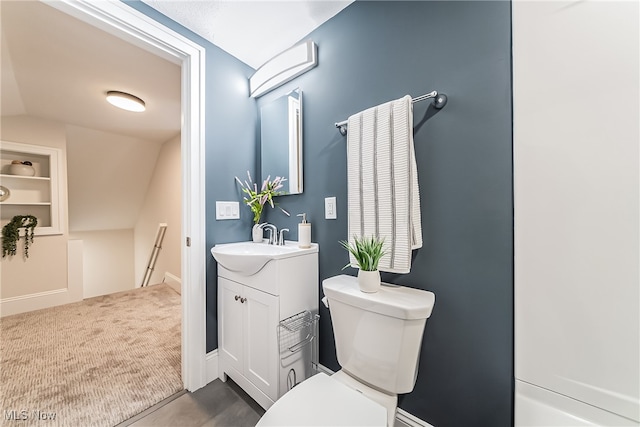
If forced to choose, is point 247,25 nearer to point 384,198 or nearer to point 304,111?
point 304,111

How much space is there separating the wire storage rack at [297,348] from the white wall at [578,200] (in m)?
0.93

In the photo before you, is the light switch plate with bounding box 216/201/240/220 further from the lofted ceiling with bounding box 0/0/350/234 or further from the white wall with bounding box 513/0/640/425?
the white wall with bounding box 513/0/640/425

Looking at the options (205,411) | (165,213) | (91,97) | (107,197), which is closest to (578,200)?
(205,411)

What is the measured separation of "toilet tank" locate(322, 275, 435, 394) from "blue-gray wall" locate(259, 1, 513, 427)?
0.17 meters

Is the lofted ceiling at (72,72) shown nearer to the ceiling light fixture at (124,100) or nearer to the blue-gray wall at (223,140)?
the ceiling light fixture at (124,100)

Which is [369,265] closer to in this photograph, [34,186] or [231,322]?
[231,322]

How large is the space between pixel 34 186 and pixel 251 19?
3335 mm

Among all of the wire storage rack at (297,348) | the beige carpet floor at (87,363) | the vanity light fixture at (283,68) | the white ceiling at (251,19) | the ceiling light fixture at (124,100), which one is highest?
the white ceiling at (251,19)

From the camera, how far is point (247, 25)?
1420 millimetres

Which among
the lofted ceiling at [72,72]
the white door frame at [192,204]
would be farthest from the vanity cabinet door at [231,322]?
the lofted ceiling at [72,72]

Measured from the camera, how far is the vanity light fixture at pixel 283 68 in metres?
1.43

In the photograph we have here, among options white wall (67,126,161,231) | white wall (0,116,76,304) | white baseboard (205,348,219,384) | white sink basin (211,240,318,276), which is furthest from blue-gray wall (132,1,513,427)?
white wall (67,126,161,231)

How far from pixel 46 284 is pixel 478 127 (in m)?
4.31

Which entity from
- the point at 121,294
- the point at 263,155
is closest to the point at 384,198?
the point at 263,155
